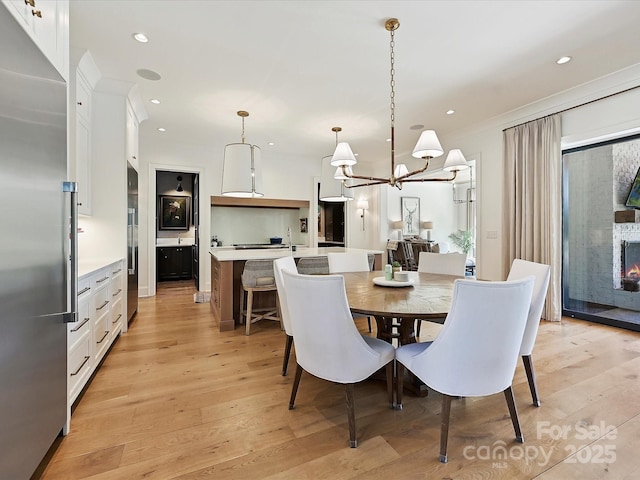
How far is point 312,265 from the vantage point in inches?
156

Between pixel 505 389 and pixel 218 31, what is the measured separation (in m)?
3.24

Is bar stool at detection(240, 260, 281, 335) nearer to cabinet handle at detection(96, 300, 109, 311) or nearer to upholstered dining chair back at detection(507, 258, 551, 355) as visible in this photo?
cabinet handle at detection(96, 300, 109, 311)

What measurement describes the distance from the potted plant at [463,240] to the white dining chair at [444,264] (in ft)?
21.1

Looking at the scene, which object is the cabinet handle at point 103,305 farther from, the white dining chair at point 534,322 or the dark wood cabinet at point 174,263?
the dark wood cabinet at point 174,263

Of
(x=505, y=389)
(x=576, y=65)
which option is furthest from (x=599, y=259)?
(x=505, y=389)

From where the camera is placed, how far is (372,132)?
17.4 feet

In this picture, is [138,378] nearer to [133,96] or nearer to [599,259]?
[133,96]

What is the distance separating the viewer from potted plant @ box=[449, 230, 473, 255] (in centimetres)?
923

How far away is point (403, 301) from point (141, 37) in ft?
9.96

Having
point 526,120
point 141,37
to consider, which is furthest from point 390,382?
point 526,120

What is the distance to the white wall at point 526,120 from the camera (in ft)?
10.9

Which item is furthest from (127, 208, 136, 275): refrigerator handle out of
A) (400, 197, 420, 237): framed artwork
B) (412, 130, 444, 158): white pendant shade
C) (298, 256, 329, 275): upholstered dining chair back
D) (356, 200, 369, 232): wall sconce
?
(400, 197, 420, 237): framed artwork

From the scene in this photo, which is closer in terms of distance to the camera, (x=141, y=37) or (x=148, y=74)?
(x=141, y=37)

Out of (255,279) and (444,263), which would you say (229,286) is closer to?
(255,279)
